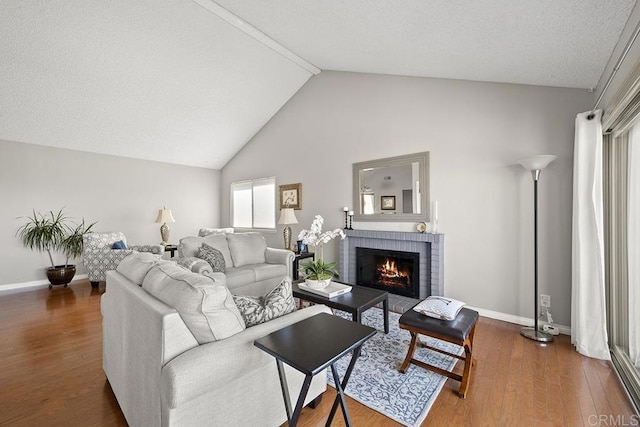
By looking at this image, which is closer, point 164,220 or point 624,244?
point 624,244

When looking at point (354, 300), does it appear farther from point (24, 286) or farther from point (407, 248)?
point (24, 286)

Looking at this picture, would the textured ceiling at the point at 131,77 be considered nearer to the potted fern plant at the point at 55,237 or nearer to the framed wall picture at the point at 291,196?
the potted fern plant at the point at 55,237

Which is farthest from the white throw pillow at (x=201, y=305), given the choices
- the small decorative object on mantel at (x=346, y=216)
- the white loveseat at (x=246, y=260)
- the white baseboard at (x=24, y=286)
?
the white baseboard at (x=24, y=286)

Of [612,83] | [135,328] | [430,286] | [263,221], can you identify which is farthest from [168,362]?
[263,221]

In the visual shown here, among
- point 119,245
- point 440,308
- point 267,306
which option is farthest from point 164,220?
point 440,308

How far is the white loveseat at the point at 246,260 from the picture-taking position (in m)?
3.60

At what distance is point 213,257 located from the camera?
359 centimetres

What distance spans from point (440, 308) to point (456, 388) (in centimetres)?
55

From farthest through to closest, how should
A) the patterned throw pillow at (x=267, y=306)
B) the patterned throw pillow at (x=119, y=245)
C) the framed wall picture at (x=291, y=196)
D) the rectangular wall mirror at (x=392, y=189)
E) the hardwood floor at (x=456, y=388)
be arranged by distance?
the framed wall picture at (x=291, y=196)
the patterned throw pillow at (x=119, y=245)
the rectangular wall mirror at (x=392, y=189)
the hardwood floor at (x=456, y=388)
the patterned throw pillow at (x=267, y=306)

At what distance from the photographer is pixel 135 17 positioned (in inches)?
128

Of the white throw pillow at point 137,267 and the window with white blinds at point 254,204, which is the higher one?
the window with white blinds at point 254,204

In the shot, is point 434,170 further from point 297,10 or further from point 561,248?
point 297,10

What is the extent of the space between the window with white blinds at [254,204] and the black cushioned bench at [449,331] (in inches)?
170

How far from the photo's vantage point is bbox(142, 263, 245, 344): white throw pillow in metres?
1.30
